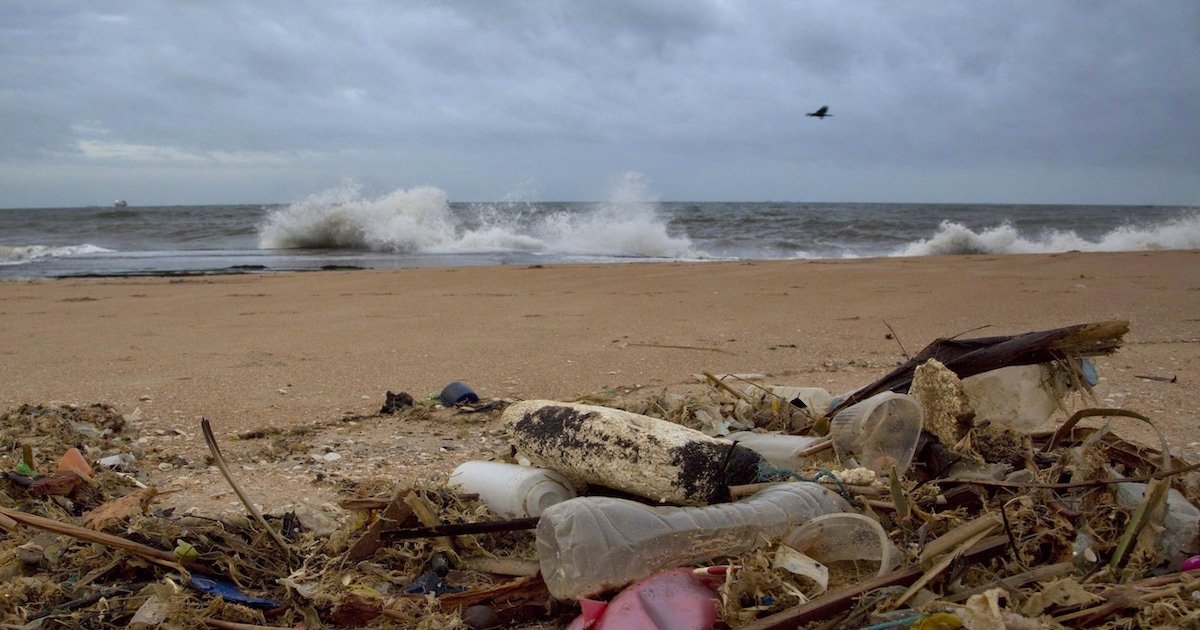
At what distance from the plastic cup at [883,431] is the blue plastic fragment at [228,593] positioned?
1.59 meters

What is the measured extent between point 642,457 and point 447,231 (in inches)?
763

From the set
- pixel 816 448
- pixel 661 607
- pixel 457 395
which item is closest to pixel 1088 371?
pixel 816 448

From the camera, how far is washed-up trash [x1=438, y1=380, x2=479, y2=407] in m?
3.86

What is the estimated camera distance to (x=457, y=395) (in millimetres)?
3875

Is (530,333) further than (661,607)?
Yes

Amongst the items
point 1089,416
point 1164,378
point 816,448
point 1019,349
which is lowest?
point 1164,378

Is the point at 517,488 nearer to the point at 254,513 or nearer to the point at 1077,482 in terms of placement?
the point at 254,513

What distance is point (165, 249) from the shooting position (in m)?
19.7

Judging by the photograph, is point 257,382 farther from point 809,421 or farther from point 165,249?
point 165,249

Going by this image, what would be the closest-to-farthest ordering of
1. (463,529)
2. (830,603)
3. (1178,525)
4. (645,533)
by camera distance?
(830,603)
(1178,525)
(645,533)
(463,529)

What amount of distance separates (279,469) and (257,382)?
1557 millimetres

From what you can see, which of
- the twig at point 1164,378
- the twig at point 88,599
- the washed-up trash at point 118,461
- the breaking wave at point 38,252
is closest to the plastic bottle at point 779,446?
the twig at point 88,599

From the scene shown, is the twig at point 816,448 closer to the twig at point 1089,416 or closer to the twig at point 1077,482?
the twig at point 1077,482

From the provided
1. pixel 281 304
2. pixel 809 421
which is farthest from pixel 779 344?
pixel 281 304
